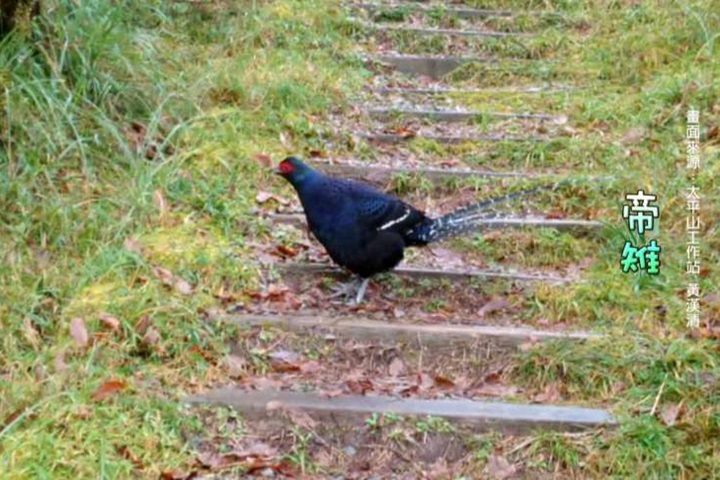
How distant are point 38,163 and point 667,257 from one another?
3095 mm

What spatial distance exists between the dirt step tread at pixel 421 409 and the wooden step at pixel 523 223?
1.41 metres

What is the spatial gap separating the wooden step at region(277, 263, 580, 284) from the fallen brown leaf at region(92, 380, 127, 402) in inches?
51.5

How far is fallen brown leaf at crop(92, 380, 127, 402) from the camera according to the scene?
3.99 metres

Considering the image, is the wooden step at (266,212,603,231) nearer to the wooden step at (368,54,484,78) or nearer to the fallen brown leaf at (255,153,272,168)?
the fallen brown leaf at (255,153,272,168)

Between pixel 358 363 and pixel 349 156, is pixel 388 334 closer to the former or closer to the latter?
pixel 358 363

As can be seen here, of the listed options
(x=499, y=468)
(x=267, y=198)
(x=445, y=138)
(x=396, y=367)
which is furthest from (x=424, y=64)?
(x=499, y=468)

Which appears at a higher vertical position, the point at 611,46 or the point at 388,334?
the point at 611,46

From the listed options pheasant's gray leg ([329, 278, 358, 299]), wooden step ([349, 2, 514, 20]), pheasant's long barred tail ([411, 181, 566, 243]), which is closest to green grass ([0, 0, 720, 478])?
pheasant's long barred tail ([411, 181, 566, 243])

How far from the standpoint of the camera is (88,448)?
12.3 ft

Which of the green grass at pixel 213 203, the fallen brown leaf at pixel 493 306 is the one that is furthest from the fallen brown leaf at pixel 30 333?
the fallen brown leaf at pixel 493 306

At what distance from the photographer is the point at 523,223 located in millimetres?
5555

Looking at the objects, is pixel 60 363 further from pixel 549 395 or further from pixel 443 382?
pixel 549 395

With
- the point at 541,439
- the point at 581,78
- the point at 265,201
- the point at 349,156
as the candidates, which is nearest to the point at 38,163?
the point at 265,201

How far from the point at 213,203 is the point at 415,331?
1.44 metres
